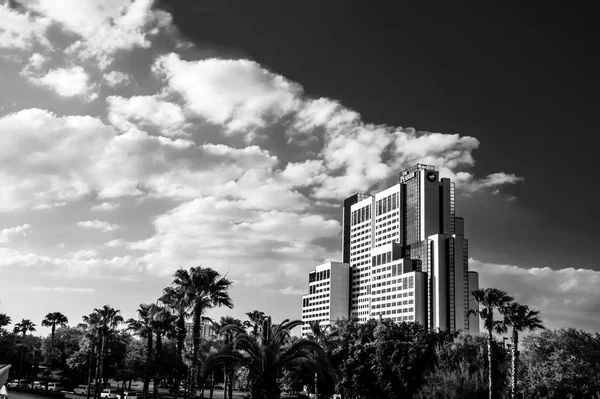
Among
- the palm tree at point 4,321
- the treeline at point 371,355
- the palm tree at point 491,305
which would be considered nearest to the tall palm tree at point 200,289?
the treeline at point 371,355

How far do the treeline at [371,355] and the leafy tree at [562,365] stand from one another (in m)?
0.09

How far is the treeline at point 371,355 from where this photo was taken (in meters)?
38.3

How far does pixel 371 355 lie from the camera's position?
62.6m

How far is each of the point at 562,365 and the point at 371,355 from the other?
20441 mm

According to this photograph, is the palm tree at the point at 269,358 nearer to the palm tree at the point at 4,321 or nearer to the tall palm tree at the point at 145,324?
the tall palm tree at the point at 145,324

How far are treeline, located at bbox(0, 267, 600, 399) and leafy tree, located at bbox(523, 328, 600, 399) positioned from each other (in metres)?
0.09

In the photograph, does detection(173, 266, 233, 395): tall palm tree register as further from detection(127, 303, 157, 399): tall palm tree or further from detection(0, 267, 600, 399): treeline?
detection(127, 303, 157, 399): tall palm tree

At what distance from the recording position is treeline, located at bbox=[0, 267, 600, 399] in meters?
38.3

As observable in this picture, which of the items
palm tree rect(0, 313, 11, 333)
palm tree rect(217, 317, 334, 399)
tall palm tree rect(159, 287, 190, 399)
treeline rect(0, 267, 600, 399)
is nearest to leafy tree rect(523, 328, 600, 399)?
treeline rect(0, 267, 600, 399)

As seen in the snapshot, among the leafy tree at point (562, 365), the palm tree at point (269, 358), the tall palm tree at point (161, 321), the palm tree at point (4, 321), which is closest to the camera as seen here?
the palm tree at point (269, 358)

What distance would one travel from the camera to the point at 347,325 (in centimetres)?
6944

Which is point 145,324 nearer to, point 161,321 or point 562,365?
point 161,321

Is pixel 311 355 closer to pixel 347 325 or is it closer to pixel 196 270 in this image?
pixel 196 270

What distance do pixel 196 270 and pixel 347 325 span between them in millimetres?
26424
